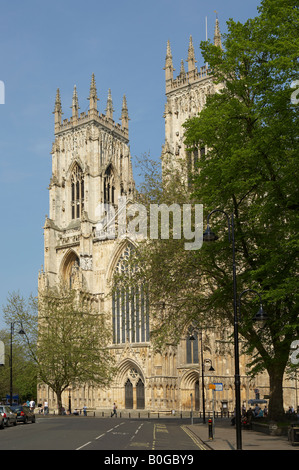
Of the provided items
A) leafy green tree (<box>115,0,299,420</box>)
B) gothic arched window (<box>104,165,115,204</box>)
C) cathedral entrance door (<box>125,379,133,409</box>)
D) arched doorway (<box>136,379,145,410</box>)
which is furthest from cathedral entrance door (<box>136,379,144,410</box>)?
leafy green tree (<box>115,0,299,420</box>)

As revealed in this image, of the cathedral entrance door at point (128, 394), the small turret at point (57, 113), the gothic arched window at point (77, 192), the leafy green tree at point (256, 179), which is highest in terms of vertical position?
the small turret at point (57, 113)

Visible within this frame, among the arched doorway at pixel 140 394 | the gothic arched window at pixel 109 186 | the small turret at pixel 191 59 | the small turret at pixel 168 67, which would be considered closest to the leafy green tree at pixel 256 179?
the arched doorway at pixel 140 394

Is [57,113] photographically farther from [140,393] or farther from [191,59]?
[140,393]

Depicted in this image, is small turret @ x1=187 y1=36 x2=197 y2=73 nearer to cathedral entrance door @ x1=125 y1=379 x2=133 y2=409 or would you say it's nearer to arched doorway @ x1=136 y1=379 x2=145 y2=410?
arched doorway @ x1=136 y1=379 x2=145 y2=410

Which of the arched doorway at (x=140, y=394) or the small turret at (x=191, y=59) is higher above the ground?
the small turret at (x=191, y=59)

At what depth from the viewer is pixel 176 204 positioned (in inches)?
1192

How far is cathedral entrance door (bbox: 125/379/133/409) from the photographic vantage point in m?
58.1

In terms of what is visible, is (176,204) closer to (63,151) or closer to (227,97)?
(227,97)

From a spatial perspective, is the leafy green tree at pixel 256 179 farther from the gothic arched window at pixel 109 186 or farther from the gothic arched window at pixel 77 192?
the gothic arched window at pixel 109 186

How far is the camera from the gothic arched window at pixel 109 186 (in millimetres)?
70331

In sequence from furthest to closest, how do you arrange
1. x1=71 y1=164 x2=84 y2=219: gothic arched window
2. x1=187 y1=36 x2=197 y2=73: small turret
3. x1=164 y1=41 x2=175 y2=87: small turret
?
x1=71 y1=164 x2=84 y2=219: gothic arched window < x1=164 y1=41 x2=175 y2=87: small turret < x1=187 y1=36 x2=197 y2=73: small turret

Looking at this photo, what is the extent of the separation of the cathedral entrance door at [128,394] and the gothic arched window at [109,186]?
2163 centimetres

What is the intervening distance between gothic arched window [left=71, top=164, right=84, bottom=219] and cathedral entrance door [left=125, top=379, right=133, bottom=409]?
20.6m

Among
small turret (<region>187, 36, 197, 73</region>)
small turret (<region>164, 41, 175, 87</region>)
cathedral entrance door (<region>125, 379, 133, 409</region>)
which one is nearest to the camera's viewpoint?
cathedral entrance door (<region>125, 379, 133, 409</region>)
